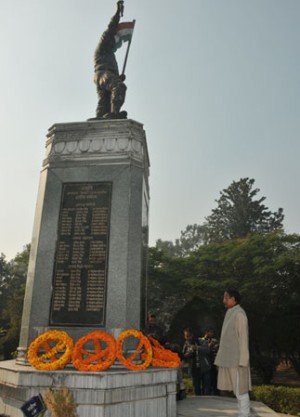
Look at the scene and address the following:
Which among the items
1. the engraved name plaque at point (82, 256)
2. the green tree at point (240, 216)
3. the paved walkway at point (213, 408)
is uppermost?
the green tree at point (240, 216)

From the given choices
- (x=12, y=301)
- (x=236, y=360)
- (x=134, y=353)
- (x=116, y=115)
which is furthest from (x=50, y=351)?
(x=12, y=301)

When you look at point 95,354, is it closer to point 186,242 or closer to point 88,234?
point 88,234

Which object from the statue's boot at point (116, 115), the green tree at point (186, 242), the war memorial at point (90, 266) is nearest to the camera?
the war memorial at point (90, 266)

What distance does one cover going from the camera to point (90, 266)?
7027mm

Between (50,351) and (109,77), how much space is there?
21.4ft

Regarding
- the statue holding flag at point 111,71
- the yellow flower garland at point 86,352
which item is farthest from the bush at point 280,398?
the statue holding flag at point 111,71

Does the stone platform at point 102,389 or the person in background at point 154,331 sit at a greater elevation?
the person in background at point 154,331

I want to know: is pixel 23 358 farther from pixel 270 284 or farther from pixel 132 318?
pixel 270 284

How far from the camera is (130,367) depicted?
5.98 m

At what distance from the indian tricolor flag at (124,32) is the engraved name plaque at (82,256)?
4.78m

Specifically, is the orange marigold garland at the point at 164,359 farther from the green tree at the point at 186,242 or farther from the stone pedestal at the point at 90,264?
the green tree at the point at 186,242

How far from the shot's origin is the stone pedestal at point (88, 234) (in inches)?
266

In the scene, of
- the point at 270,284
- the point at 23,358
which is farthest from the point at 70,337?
the point at 270,284

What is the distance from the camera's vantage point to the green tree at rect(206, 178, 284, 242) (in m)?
45.8
